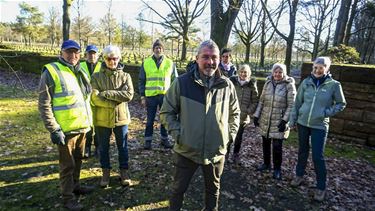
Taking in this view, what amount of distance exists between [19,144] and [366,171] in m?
7.76

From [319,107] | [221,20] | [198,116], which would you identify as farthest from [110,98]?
[221,20]

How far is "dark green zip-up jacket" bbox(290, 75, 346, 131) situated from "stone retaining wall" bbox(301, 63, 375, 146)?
3508 millimetres

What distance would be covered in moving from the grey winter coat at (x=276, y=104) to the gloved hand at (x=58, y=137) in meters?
3.41

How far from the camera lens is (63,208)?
395 cm

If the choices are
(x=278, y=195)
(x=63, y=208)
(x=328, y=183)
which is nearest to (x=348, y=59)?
(x=328, y=183)

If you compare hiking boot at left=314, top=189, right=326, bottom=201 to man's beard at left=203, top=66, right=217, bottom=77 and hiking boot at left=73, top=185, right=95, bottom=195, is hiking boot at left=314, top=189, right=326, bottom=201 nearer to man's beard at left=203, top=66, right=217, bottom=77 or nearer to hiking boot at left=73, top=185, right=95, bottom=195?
man's beard at left=203, top=66, right=217, bottom=77

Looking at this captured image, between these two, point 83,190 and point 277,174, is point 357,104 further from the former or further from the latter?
point 83,190

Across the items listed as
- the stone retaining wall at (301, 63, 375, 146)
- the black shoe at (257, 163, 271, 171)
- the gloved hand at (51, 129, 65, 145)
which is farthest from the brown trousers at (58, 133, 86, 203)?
the stone retaining wall at (301, 63, 375, 146)

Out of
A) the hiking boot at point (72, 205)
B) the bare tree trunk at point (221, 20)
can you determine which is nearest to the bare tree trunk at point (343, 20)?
the bare tree trunk at point (221, 20)

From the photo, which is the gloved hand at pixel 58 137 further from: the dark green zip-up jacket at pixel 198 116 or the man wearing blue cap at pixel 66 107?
the dark green zip-up jacket at pixel 198 116

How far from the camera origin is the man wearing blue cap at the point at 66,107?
11.4 feet

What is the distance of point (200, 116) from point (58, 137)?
1788 millimetres

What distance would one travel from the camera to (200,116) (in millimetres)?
3115

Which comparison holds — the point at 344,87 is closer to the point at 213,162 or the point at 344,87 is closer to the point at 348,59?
the point at 348,59
